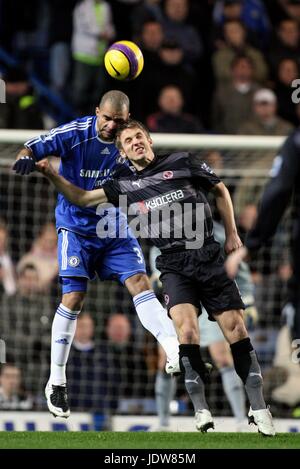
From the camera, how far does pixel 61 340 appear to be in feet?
29.9

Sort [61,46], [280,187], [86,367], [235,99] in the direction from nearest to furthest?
[280,187] → [86,367] → [235,99] → [61,46]

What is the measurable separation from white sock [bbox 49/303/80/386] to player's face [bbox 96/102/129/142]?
4.57ft

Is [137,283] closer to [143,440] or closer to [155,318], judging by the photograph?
[155,318]

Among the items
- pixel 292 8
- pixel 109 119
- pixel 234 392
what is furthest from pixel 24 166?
pixel 292 8

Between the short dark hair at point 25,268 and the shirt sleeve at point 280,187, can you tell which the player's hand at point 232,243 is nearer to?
the shirt sleeve at point 280,187

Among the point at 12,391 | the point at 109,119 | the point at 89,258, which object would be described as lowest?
the point at 12,391

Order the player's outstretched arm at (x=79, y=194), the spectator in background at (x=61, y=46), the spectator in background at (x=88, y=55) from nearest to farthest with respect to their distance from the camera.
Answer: the player's outstretched arm at (x=79, y=194) < the spectator in background at (x=88, y=55) < the spectator in background at (x=61, y=46)

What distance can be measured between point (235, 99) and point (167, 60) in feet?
3.34

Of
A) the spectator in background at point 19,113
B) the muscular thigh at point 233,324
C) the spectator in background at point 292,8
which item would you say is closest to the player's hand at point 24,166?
the muscular thigh at point 233,324

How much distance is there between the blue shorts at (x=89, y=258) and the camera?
9039 millimetres

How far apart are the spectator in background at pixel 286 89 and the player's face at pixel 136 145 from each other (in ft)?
24.0

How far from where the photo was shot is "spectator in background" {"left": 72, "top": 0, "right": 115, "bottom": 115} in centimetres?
1503
